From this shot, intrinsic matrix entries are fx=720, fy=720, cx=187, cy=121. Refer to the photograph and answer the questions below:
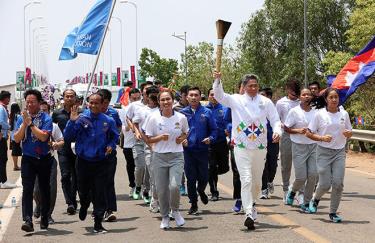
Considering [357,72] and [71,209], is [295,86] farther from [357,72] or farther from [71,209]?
[71,209]

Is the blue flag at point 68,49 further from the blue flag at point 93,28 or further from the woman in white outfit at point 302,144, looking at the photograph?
the woman in white outfit at point 302,144

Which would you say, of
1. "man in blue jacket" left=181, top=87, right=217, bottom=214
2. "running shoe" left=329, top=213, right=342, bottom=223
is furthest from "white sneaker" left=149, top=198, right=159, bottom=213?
"running shoe" left=329, top=213, right=342, bottom=223

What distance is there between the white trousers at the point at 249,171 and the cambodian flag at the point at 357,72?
3948 mm

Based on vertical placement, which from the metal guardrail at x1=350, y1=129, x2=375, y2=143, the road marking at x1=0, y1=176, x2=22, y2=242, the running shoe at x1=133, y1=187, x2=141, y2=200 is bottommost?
the road marking at x1=0, y1=176, x2=22, y2=242

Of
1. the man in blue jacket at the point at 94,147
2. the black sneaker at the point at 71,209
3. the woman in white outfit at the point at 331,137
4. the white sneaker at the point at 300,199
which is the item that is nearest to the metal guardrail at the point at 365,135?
the white sneaker at the point at 300,199

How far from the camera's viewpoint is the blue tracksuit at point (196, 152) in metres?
10.5

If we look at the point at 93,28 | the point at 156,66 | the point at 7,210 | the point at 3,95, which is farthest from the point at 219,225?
the point at 156,66

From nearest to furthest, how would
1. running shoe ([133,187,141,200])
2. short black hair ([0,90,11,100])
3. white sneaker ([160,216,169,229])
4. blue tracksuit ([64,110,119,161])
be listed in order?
blue tracksuit ([64,110,119,161]) → white sneaker ([160,216,169,229]) → running shoe ([133,187,141,200]) → short black hair ([0,90,11,100])

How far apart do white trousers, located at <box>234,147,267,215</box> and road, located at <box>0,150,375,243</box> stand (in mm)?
398

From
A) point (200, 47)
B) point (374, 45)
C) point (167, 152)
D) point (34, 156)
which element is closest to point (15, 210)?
point (34, 156)

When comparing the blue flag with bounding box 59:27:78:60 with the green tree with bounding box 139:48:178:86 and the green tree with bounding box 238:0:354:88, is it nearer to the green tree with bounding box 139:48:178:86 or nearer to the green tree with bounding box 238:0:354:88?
the green tree with bounding box 238:0:354:88

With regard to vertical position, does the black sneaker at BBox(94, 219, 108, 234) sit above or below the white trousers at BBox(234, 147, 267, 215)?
below

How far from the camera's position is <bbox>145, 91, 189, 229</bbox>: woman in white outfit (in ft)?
30.5

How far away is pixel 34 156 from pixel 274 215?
3383mm
